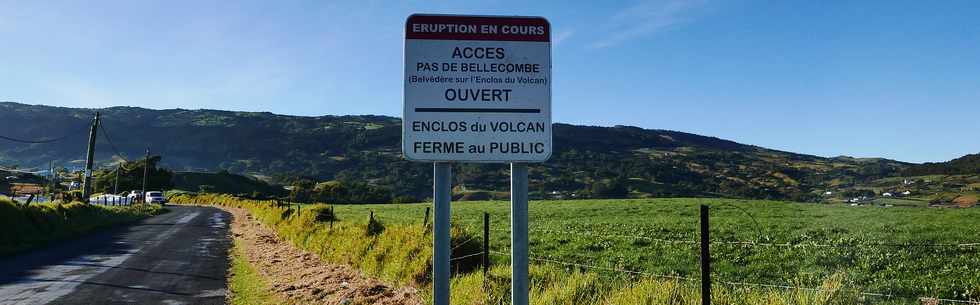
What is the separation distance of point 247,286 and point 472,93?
35.5 ft

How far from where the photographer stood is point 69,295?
11.7m

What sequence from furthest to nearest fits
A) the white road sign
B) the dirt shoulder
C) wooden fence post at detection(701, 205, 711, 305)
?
the dirt shoulder
wooden fence post at detection(701, 205, 711, 305)
the white road sign

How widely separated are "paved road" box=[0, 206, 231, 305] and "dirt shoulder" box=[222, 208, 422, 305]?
1144 mm

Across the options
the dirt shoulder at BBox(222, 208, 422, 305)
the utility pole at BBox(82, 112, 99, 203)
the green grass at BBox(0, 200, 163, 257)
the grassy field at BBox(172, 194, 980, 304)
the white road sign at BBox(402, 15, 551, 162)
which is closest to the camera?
the white road sign at BBox(402, 15, 551, 162)

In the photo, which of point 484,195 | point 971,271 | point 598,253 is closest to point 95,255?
point 598,253

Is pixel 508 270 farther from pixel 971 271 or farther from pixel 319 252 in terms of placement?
pixel 319 252

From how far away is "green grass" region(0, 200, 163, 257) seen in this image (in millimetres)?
21562

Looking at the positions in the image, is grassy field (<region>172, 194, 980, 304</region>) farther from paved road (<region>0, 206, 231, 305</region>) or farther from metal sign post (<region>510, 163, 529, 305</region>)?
paved road (<region>0, 206, 231, 305</region>)

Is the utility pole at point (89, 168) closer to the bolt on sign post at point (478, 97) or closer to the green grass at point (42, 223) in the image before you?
the green grass at point (42, 223)

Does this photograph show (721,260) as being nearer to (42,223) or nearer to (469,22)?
(469,22)

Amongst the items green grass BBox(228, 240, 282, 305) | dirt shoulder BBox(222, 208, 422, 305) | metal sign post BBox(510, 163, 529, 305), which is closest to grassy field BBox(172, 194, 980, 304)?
dirt shoulder BBox(222, 208, 422, 305)

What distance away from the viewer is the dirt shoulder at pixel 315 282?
33.9 feet

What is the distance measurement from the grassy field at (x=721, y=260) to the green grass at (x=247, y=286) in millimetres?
2160

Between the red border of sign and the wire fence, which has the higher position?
the red border of sign
